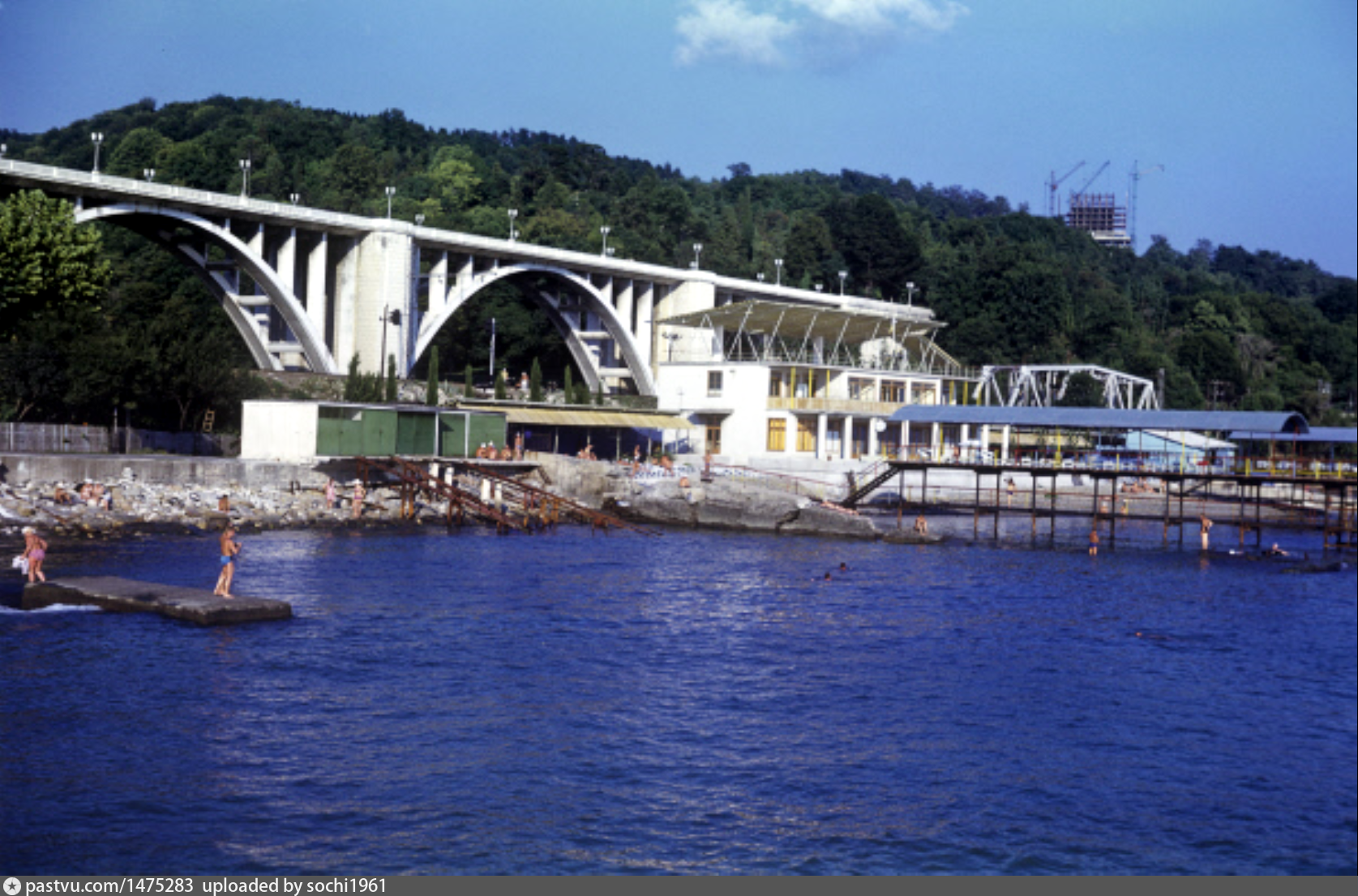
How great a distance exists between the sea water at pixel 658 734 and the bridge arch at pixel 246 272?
2924 cm

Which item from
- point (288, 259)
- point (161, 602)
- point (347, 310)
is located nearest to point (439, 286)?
point (347, 310)

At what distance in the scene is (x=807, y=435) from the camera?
72625 mm

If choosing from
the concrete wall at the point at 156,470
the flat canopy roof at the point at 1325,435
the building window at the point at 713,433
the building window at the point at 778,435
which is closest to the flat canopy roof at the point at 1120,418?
the flat canopy roof at the point at 1325,435

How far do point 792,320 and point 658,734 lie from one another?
5819 cm

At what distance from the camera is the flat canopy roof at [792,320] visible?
7438 cm

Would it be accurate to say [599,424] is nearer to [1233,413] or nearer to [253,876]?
[1233,413]

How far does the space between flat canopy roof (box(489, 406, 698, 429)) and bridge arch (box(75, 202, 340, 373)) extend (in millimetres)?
10715

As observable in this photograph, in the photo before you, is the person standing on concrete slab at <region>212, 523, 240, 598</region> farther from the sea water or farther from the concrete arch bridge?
the concrete arch bridge

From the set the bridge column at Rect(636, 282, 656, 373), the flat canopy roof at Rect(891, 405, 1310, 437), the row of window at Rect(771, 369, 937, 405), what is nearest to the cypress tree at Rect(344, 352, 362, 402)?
the row of window at Rect(771, 369, 937, 405)

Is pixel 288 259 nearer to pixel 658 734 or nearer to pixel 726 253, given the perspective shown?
pixel 658 734

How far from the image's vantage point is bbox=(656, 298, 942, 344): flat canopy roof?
74375 mm

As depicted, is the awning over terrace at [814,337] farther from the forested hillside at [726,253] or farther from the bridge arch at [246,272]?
the bridge arch at [246,272]

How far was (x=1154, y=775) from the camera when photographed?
1917 centimetres

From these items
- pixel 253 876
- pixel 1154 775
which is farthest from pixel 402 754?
pixel 1154 775
